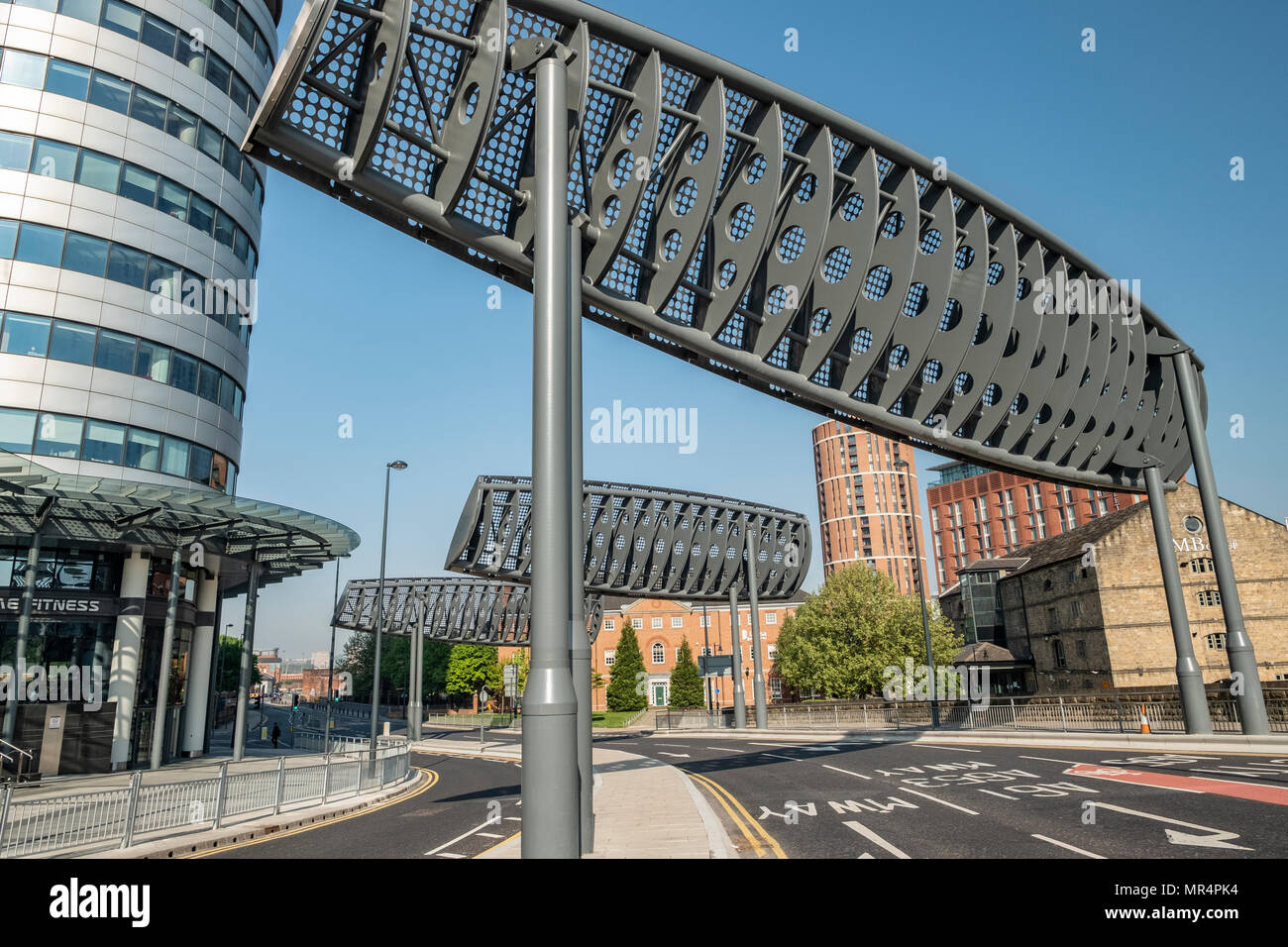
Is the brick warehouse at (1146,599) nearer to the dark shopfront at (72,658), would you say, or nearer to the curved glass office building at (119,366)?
the curved glass office building at (119,366)

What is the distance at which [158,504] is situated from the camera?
23.2 m

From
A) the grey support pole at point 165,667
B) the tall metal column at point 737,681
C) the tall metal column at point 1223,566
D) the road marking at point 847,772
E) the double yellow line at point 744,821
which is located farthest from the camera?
the tall metal column at point 737,681

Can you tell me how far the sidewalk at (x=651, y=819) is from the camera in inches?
373

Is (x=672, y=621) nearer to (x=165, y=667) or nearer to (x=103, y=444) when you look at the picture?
(x=165, y=667)

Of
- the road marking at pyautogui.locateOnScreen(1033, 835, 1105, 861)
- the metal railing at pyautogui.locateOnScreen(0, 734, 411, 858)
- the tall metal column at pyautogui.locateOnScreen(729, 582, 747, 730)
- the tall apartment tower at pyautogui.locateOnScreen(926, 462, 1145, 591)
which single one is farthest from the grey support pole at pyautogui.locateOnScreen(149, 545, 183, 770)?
the tall apartment tower at pyautogui.locateOnScreen(926, 462, 1145, 591)

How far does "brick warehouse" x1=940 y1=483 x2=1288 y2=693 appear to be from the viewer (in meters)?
43.1

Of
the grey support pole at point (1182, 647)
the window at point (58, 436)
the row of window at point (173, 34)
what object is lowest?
the grey support pole at point (1182, 647)

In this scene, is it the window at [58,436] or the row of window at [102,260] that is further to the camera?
the row of window at [102,260]

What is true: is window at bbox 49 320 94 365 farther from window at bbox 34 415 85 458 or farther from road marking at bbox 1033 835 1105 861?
road marking at bbox 1033 835 1105 861

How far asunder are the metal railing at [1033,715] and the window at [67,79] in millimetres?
42217

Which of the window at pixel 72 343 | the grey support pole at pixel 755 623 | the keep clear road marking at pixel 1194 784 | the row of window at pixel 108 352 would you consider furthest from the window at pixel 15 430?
the grey support pole at pixel 755 623
